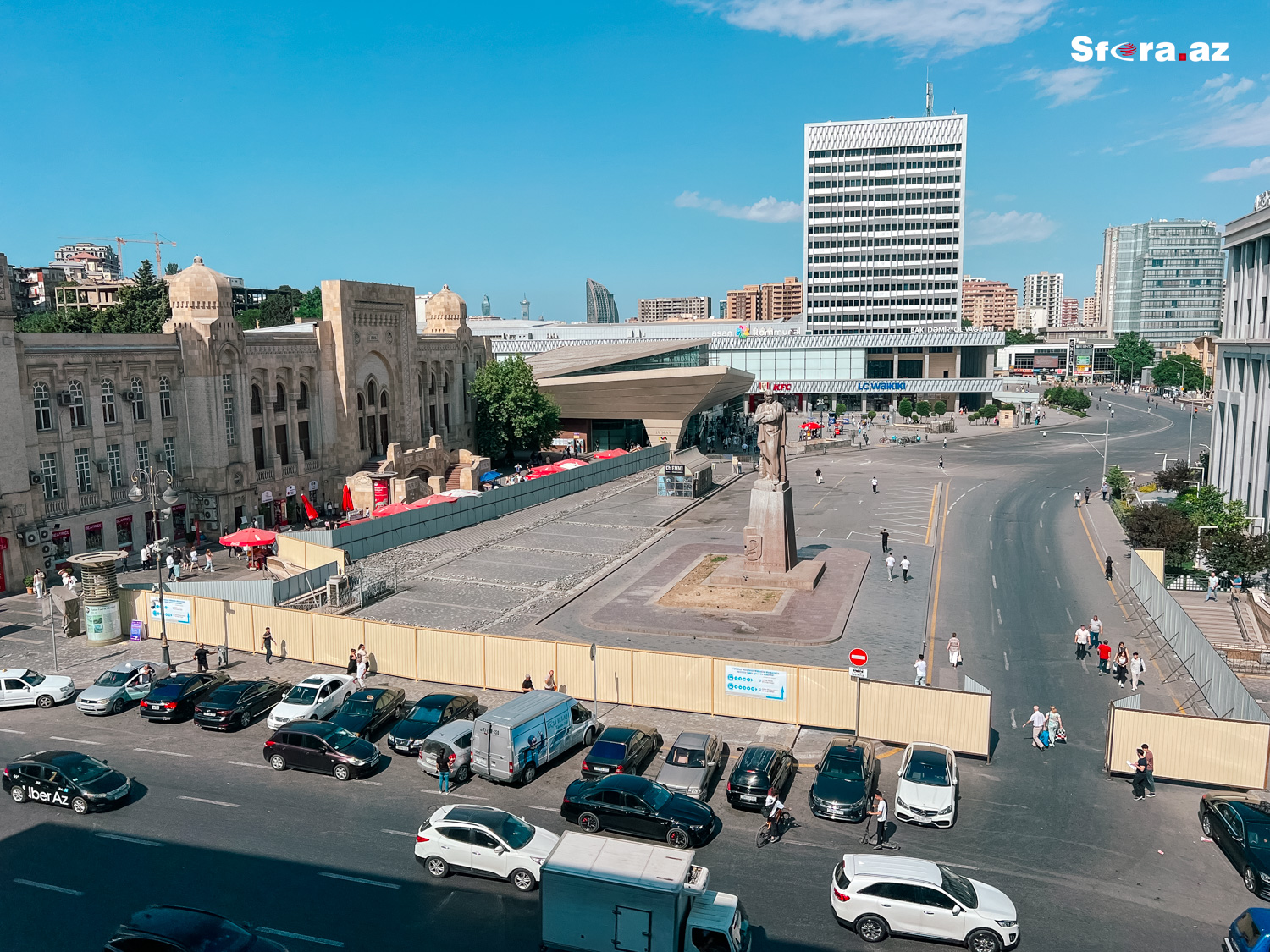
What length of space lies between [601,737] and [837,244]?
145 metres

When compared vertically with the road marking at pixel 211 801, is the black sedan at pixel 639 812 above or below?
above

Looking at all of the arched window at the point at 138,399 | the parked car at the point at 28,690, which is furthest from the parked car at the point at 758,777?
the arched window at the point at 138,399

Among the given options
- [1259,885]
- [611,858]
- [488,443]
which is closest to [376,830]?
[611,858]

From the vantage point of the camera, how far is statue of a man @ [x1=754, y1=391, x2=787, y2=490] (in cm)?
4178

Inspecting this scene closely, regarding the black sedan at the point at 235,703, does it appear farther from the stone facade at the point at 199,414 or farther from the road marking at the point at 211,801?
the stone facade at the point at 199,414

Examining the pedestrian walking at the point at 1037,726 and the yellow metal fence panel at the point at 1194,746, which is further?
the pedestrian walking at the point at 1037,726

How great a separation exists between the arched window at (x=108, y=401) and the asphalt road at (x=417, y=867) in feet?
78.5

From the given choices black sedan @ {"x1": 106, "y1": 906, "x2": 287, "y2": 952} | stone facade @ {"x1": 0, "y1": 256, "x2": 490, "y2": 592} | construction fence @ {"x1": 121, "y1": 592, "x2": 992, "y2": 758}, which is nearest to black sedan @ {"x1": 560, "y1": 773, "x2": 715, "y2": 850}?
construction fence @ {"x1": 121, "y1": 592, "x2": 992, "y2": 758}

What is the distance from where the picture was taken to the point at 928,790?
2108cm

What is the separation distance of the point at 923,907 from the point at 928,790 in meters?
4.98

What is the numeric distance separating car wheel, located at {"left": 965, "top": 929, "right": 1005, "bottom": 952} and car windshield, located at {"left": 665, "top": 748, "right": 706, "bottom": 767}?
25.6 ft

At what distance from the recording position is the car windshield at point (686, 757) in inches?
891

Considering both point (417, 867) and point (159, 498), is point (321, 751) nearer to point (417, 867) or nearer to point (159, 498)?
point (417, 867)

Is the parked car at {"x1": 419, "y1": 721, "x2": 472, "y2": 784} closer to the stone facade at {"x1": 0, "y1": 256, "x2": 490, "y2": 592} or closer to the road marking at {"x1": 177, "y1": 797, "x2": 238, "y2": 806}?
the road marking at {"x1": 177, "y1": 797, "x2": 238, "y2": 806}
